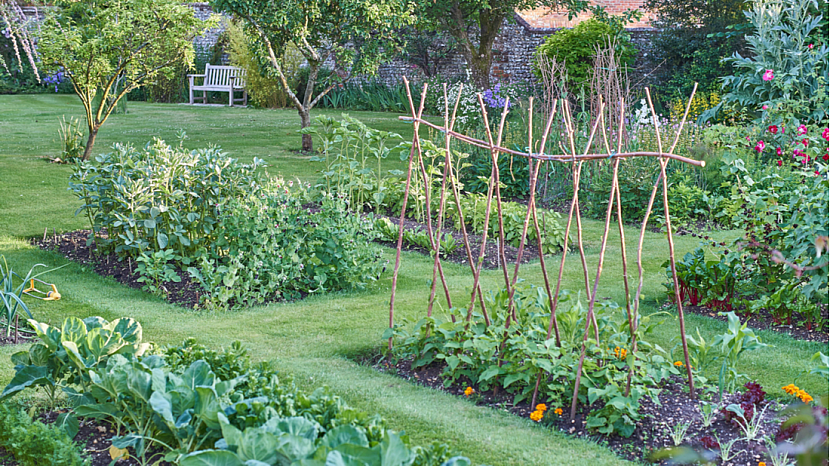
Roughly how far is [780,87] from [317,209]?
18.7 feet

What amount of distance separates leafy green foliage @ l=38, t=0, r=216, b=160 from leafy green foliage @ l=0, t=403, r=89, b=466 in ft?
22.3

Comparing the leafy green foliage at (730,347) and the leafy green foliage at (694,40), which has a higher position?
the leafy green foliage at (694,40)

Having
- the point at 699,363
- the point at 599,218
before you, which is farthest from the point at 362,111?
the point at 699,363

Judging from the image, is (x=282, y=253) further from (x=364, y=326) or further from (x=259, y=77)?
(x=259, y=77)

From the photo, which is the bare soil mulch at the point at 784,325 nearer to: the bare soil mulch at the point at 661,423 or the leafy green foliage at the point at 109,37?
the bare soil mulch at the point at 661,423

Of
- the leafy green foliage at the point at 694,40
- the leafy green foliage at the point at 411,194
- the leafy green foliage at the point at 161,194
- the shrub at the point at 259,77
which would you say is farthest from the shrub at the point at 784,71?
the shrub at the point at 259,77

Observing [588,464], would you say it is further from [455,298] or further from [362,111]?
[362,111]

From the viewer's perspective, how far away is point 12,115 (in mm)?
15180

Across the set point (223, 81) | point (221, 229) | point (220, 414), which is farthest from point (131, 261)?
point (223, 81)

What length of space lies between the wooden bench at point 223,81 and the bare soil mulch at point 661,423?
56.0ft

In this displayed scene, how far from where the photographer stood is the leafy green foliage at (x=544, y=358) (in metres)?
2.93

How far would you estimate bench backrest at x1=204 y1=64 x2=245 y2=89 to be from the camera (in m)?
19.2

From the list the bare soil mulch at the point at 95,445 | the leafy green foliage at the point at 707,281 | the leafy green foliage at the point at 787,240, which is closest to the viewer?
the bare soil mulch at the point at 95,445

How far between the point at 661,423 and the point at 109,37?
792 cm
